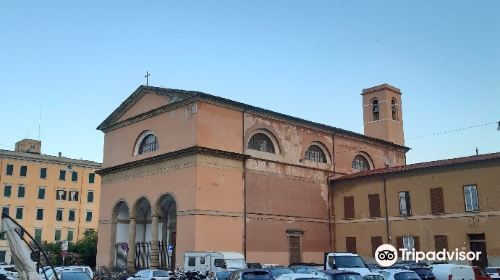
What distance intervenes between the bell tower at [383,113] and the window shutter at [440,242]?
15.5m

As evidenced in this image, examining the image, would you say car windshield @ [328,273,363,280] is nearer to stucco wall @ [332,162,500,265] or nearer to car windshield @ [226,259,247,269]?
car windshield @ [226,259,247,269]

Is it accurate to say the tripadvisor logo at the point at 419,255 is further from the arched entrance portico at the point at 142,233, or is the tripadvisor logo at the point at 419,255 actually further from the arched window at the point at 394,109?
the arched window at the point at 394,109

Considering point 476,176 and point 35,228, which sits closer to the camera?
point 476,176

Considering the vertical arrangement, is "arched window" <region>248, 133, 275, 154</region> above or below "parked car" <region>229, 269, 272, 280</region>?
above

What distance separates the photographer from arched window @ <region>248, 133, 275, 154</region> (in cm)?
3275

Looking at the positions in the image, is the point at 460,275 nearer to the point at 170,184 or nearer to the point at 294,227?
the point at 294,227

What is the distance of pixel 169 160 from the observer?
1228 inches

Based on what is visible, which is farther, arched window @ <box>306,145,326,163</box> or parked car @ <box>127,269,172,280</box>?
arched window @ <box>306,145,326,163</box>

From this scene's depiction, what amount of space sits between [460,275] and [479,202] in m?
11.5

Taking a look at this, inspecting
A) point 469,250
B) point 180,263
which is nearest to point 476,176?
point 469,250

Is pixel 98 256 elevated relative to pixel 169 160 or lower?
lower

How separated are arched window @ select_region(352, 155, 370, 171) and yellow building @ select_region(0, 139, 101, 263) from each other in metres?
33.8

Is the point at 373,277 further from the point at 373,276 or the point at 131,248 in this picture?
the point at 131,248

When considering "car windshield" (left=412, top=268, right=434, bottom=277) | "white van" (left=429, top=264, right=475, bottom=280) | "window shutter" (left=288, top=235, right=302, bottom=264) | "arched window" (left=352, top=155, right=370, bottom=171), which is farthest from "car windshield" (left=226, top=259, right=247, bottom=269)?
"arched window" (left=352, top=155, right=370, bottom=171)
